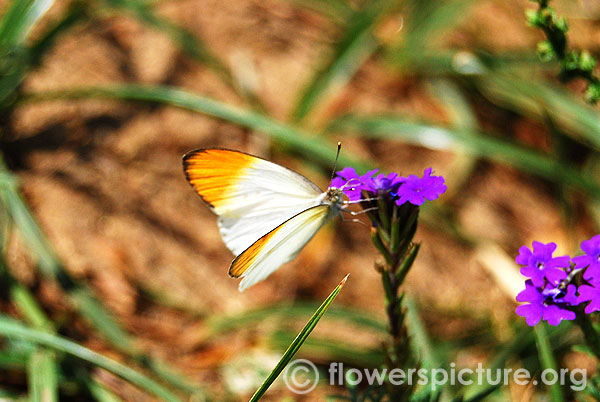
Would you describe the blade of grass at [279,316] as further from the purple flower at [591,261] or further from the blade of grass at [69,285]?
the purple flower at [591,261]

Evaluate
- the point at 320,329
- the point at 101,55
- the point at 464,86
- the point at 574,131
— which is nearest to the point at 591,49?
the point at 574,131

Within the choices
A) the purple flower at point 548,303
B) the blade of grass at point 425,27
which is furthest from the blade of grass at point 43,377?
the blade of grass at point 425,27

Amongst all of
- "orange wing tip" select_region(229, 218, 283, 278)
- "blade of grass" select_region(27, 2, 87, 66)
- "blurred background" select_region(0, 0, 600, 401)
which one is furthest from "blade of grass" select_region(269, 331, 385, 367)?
"blade of grass" select_region(27, 2, 87, 66)

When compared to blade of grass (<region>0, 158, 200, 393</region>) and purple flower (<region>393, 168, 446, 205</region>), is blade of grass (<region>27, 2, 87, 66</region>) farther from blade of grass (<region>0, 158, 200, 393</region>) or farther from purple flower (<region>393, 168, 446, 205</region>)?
purple flower (<region>393, 168, 446, 205</region>)

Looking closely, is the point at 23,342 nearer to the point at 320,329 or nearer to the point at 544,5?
the point at 320,329

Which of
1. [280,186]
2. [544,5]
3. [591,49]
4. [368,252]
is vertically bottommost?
[280,186]
